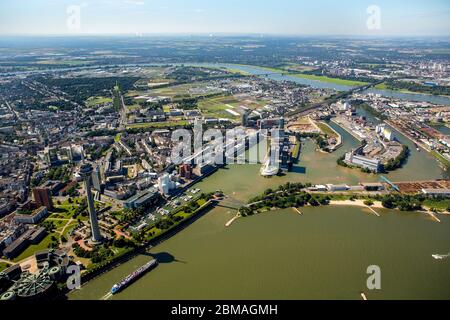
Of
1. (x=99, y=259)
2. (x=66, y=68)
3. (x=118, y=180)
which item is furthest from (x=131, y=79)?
(x=99, y=259)

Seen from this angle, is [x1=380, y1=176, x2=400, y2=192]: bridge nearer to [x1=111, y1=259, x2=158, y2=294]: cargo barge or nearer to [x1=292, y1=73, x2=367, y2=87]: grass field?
[x1=111, y1=259, x2=158, y2=294]: cargo barge

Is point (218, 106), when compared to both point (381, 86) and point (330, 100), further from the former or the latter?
point (381, 86)

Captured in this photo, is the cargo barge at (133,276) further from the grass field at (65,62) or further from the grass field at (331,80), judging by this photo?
the grass field at (65,62)

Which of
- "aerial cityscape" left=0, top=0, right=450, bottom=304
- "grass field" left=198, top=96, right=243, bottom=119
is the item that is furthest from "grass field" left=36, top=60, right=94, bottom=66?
"grass field" left=198, top=96, right=243, bottom=119

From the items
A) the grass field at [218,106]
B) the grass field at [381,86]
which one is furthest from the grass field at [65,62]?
the grass field at [381,86]

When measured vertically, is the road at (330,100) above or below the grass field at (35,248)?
above

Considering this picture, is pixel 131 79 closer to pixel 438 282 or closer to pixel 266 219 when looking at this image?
pixel 266 219

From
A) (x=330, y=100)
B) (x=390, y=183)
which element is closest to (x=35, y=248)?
(x=390, y=183)
